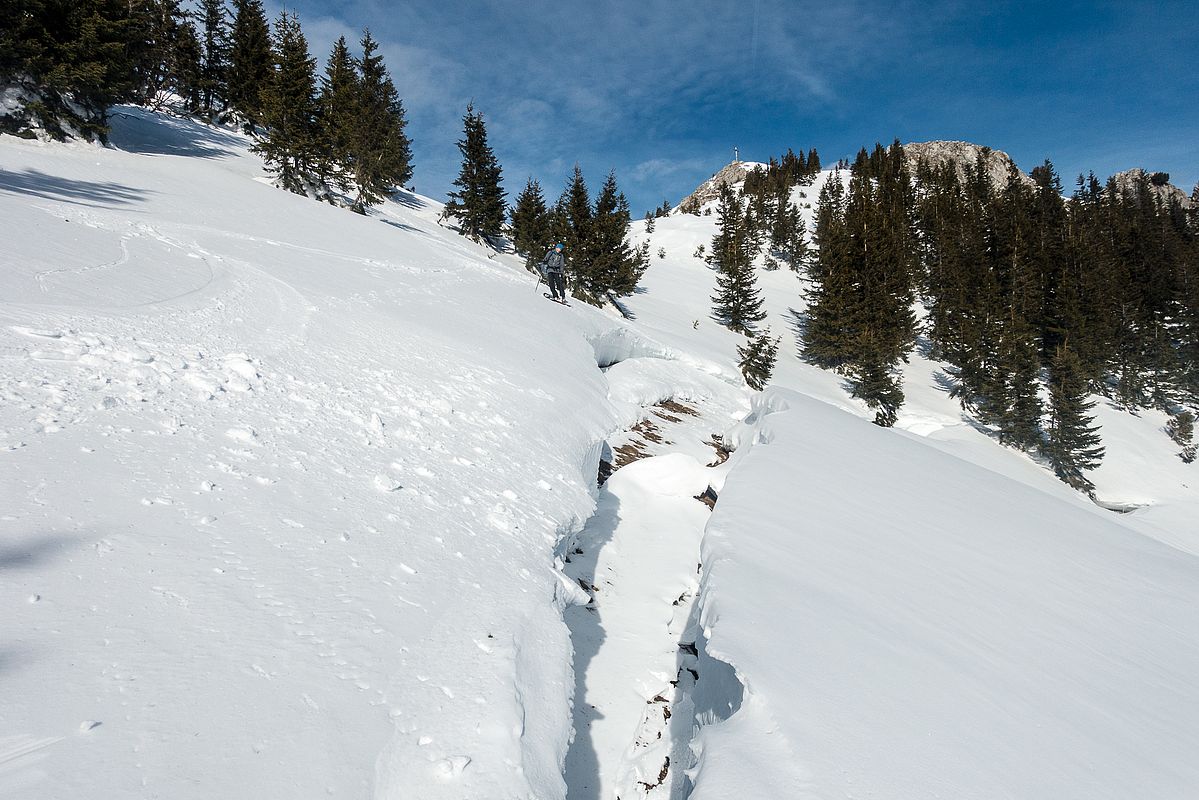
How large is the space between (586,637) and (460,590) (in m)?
2.29

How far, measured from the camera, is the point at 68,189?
11.1 m

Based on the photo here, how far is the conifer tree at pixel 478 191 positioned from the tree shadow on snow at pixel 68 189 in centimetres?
1987

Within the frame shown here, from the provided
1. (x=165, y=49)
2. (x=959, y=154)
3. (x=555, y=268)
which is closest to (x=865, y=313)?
(x=555, y=268)

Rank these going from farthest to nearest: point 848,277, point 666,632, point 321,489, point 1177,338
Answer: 1. point 1177,338
2. point 848,277
3. point 666,632
4. point 321,489

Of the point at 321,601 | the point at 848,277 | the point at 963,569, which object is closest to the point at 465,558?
the point at 321,601

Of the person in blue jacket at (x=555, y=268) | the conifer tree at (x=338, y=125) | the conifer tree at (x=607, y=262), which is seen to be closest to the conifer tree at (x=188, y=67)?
the conifer tree at (x=338, y=125)

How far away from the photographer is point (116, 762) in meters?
1.67

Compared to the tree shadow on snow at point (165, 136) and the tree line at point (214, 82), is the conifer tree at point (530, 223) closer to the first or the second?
the tree line at point (214, 82)

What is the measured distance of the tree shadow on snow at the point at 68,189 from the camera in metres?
9.84

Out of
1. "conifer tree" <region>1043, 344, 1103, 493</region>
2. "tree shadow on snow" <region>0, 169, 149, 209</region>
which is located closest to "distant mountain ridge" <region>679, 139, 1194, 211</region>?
"conifer tree" <region>1043, 344, 1103, 493</region>

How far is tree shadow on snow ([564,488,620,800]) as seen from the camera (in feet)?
13.0

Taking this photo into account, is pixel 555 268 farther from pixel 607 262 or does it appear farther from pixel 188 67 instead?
pixel 188 67

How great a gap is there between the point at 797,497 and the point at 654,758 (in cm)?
347

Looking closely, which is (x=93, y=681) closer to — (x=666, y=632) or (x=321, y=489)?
(x=321, y=489)
